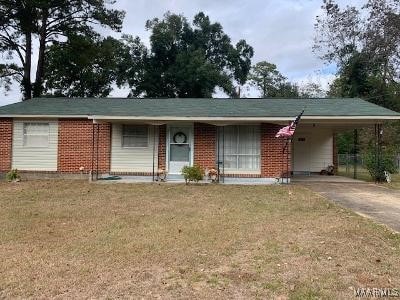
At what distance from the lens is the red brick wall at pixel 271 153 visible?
1566 centimetres

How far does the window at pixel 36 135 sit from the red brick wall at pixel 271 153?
8.31 m

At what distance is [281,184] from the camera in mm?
14945

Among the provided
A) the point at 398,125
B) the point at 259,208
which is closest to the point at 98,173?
the point at 259,208

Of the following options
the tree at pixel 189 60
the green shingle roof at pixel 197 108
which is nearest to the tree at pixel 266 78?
the tree at pixel 189 60

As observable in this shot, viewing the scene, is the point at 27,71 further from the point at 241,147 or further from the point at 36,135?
the point at 241,147

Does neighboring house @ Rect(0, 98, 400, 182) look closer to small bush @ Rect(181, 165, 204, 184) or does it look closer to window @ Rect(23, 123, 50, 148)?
window @ Rect(23, 123, 50, 148)

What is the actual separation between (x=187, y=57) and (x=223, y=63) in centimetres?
614

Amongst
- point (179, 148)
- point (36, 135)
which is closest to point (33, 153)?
point (36, 135)

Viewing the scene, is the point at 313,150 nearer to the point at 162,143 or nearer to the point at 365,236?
the point at 162,143

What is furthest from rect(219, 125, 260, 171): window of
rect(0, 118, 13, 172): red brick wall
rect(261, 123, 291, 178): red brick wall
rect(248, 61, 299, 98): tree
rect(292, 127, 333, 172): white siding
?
rect(248, 61, 299, 98): tree

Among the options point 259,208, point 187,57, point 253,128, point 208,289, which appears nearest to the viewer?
point 208,289

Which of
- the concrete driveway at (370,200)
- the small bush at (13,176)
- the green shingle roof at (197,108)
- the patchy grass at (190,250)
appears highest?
the green shingle roof at (197,108)

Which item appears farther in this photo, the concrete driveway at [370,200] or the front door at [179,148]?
the front door at [179,148]

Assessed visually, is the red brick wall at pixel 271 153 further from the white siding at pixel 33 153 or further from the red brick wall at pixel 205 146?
the white siding at pixel 33 153
